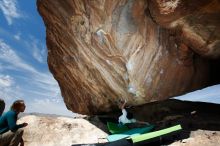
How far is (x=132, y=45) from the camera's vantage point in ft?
48.4

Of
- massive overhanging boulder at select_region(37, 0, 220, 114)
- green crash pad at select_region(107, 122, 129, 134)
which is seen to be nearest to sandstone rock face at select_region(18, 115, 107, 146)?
green crash pad at select_region(107, 122, 129, 134)

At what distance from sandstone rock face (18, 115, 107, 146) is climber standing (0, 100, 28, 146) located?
343 centimetres

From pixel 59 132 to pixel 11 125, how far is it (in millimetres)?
4676

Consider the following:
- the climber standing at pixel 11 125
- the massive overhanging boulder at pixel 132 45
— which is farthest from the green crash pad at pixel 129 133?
the climber standing at pixel 11 125

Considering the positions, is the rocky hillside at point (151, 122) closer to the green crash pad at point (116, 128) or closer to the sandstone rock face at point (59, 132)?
the sandstone rock face at point (59, 132)

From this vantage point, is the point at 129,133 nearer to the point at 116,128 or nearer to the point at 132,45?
the point at 116,128

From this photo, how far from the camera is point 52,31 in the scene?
16781 millimetres

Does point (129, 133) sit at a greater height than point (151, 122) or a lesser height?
lesser

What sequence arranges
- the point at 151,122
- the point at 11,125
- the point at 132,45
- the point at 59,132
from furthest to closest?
the point at 151,122 → the point at 132,45 → the point at 59,132 → the point at 11,125

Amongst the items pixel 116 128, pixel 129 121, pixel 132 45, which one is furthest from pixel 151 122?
pixel 132 45

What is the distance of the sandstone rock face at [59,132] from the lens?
43.9 ft

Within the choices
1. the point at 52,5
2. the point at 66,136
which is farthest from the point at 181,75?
the point at 52,5

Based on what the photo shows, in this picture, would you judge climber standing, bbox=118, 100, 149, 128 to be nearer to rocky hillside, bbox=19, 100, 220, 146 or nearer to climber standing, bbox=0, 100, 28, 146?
rocky hillside, bbox=19, 100, 220, 146

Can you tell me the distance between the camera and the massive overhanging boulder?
45.3 feet
